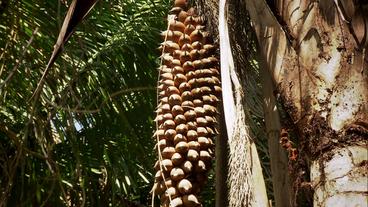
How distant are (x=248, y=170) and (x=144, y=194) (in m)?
2.81

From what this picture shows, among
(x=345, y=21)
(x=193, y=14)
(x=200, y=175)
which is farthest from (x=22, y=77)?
(x=345, y=21)

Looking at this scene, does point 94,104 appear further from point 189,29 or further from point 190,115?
point 190,115

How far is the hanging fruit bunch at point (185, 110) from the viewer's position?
2.23 metres

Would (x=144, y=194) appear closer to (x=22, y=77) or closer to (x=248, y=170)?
(x=22, y=77)

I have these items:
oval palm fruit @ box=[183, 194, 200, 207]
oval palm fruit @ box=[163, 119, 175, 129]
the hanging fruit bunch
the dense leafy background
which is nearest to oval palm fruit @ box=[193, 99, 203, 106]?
the hanging fruit bunch

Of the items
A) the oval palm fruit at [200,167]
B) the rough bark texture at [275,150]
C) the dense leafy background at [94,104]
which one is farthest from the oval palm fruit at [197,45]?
the dense leafy background at [94,104]

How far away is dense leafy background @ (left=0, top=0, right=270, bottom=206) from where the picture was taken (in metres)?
3.34

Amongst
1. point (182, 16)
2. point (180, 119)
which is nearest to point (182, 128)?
point (180, 119)

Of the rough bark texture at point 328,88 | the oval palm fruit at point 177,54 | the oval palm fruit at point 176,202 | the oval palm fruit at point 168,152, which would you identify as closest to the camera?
the rough bark texture at point 328,88

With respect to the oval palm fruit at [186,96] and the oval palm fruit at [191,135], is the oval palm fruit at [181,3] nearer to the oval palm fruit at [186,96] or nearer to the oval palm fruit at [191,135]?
the oval palm fruit at [186,96]

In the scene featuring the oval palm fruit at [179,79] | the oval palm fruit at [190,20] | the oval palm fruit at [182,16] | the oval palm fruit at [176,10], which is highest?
the oval palm fruit at [176,10]

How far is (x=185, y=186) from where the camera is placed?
2.18 m

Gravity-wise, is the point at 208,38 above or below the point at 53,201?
above

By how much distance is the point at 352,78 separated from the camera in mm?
1811
